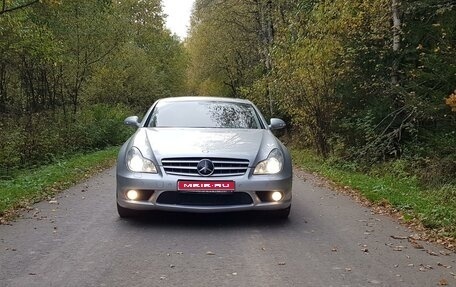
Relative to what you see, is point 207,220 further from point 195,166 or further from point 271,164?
point 271,164

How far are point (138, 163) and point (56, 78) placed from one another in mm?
17600

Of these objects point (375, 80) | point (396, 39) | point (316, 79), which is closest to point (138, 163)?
point (375, 80)

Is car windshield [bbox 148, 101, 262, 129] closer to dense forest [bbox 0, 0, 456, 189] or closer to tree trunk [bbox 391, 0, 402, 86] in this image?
dense forest [bbox 0, 0, 456, 189]

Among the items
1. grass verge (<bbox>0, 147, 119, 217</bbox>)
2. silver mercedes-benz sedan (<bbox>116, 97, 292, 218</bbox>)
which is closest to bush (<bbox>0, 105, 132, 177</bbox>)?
grass verge (<bbox>0, 147, 119, 217</bbox>)

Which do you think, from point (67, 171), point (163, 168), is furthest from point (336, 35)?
point (163, 168)

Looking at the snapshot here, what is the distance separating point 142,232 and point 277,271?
6.70 feet

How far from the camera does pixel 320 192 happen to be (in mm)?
10148

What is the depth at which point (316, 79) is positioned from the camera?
15.8 metres

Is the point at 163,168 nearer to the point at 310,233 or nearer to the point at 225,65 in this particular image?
the point at 310,233

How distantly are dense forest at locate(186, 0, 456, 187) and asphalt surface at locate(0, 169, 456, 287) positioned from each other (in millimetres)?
3492

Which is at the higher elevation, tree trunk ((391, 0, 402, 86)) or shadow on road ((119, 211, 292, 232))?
tree trunk ((391, 0, 402, 86))

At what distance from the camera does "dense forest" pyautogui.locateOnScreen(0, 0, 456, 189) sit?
10898mm

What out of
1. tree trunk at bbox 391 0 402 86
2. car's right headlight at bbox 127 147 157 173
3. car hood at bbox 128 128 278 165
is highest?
tree trunk at bbox 391 0 402 86

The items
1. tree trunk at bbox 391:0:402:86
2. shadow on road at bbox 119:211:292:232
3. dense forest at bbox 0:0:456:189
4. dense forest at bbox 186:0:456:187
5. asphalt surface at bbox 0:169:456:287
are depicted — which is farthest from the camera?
tree trunk at bbox 391:0:402:86
